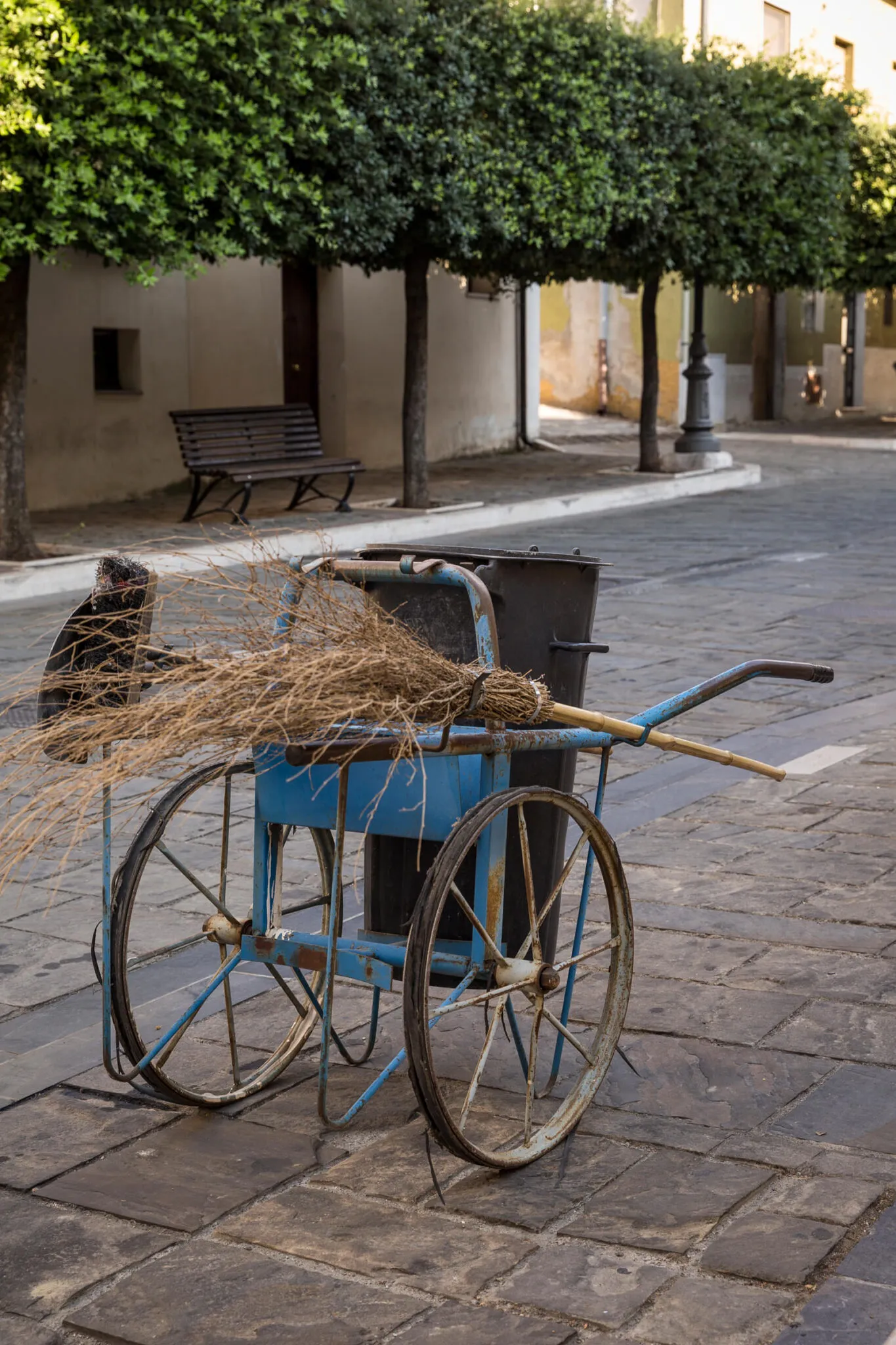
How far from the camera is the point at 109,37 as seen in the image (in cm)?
1149

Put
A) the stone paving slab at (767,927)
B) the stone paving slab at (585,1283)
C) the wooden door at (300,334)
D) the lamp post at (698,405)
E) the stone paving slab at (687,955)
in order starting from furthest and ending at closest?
the lamp post at (698,405) < the wooden door at (300,334) < the stone paving slab at (767,927) < the stone paving slab at (687,955) < the stone paving slab at (585,1283)

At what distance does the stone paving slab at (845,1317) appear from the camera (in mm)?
2662

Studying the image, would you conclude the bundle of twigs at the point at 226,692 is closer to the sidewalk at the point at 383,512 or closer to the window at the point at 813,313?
the sidewalk at the point at 383,512

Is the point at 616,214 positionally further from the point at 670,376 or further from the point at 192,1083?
the point at 192,1083

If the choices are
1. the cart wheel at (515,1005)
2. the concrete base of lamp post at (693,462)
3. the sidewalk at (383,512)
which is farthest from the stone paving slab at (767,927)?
the concrete base of lamp post at (693,462)

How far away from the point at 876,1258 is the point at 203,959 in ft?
6.82

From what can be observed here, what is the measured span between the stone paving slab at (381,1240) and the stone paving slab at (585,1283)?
0.14 feet

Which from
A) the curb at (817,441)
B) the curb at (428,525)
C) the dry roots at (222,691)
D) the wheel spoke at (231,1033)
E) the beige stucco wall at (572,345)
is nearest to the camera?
the dry roots at (222,691)

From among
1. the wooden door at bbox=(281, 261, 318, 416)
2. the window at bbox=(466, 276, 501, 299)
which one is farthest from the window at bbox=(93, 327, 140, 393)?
the window at bbox=(466, 276, 501, 299)

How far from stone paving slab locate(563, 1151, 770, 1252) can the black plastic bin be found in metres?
0.55

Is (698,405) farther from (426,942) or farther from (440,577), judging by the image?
(426,942)

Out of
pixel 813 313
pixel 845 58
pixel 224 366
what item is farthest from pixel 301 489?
pixel 845 58

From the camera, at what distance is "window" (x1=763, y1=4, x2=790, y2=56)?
2858 cm

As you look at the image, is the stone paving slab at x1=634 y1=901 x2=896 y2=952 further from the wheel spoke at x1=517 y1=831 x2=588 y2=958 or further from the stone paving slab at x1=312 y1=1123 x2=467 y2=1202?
the stone paving slab at x1=312 y1=1123 x2=467 y2=1202
